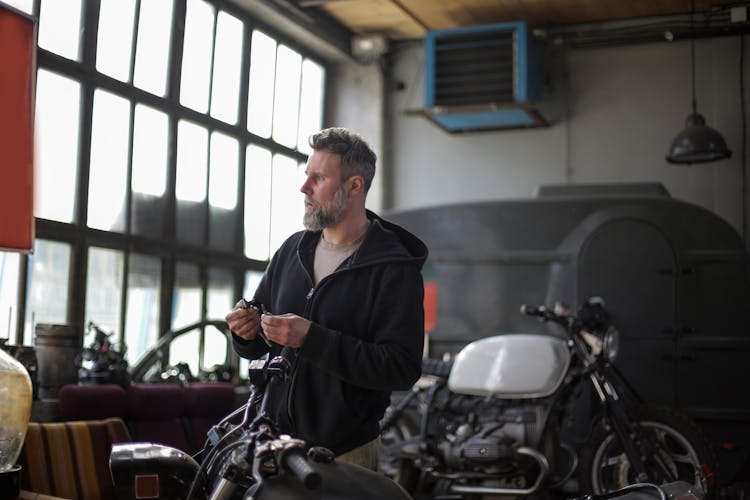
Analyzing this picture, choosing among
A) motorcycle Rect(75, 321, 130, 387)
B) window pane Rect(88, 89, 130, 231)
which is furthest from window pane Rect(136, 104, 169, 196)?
motorcycle Rect(75, 321, 130, 387)

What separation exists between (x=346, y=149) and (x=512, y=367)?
118 inches

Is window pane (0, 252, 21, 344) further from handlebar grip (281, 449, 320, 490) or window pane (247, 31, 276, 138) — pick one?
handlebar grip (281, 449, 320, 490)

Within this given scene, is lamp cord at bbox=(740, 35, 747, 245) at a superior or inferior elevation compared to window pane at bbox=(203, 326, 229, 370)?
superior

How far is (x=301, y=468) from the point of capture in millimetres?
1491

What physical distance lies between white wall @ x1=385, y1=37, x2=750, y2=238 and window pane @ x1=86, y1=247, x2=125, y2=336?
3.19 metres

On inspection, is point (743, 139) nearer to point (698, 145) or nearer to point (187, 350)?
point (698, 145)

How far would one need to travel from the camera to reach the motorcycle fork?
176 inches

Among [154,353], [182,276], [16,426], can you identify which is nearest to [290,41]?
[182,276]

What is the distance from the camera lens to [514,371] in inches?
201

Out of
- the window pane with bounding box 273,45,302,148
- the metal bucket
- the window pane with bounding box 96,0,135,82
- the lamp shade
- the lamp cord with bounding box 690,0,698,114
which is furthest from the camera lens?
the window pane with bounding box 273,45,302,148

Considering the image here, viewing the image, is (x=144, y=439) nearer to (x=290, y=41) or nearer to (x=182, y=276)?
(x=182, y=276)

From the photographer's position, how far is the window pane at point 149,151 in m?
6.29

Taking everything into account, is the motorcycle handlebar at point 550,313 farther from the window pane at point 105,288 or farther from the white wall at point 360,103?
the white wall at point 360,103

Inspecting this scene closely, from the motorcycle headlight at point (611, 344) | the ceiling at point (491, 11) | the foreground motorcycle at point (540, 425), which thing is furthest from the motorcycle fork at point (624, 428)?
the ceiling at point (491, 11)
